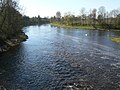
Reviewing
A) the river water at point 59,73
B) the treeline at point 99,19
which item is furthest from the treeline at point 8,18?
the treeline at point 99,19

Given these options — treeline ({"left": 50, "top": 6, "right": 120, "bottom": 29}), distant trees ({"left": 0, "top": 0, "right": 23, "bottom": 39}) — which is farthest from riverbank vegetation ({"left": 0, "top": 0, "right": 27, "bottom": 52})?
treeline ({"left": 50, "top": 6, "right": 120, "bottom": 29})

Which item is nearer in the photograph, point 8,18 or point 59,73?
point 59,73

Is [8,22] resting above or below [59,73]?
above

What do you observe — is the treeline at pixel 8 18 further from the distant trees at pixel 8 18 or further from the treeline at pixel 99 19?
the treeline at pixel 99 19

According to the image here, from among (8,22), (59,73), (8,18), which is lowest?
(59,73)

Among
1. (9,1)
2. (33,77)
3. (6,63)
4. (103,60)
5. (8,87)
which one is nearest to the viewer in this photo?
(8,87)

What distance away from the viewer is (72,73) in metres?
32.5

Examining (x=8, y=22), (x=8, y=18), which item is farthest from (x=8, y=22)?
(x=8, y=18)

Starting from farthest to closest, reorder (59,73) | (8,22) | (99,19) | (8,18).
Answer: (99,19) → (8,18) → (8,22) → (59,73)

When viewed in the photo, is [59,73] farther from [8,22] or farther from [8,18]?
[8,18]

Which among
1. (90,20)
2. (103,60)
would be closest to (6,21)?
(103,60)

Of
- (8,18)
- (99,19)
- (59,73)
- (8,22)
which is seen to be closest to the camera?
(59,73)

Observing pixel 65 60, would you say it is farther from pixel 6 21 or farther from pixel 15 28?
pixel 15 28

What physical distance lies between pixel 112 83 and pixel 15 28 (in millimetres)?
54277
